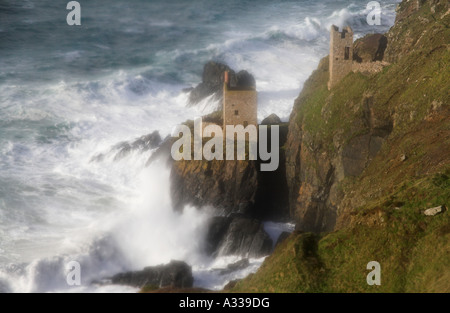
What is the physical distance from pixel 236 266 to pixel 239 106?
12.3 m

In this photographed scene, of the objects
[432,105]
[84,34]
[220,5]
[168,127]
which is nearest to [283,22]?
[220,5]

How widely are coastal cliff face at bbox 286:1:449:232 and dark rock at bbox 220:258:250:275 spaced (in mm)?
4872

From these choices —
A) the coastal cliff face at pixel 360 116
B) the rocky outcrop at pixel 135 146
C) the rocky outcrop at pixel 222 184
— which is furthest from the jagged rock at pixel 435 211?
the rocky outcrop at pixel 135 146

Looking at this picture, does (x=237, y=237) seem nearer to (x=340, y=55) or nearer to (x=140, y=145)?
(x=340, y=55)

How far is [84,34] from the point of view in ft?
307

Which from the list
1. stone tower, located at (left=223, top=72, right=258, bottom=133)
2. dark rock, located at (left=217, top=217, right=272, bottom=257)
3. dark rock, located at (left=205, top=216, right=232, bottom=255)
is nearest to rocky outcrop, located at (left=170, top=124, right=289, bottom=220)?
dark rock, located at (left=205, top=216, right=232, bottom=255)

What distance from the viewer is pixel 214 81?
2758 inches

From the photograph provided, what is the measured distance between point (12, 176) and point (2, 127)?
1243 cm

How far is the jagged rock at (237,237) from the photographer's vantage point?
4028 cm

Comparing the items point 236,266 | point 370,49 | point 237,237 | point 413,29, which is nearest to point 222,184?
point 237,237

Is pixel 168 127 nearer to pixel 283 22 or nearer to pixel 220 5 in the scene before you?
pixel 283 22

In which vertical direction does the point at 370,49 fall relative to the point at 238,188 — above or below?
above

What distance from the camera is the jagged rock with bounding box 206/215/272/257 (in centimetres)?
4028

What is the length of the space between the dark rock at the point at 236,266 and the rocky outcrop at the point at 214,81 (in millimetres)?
27905
